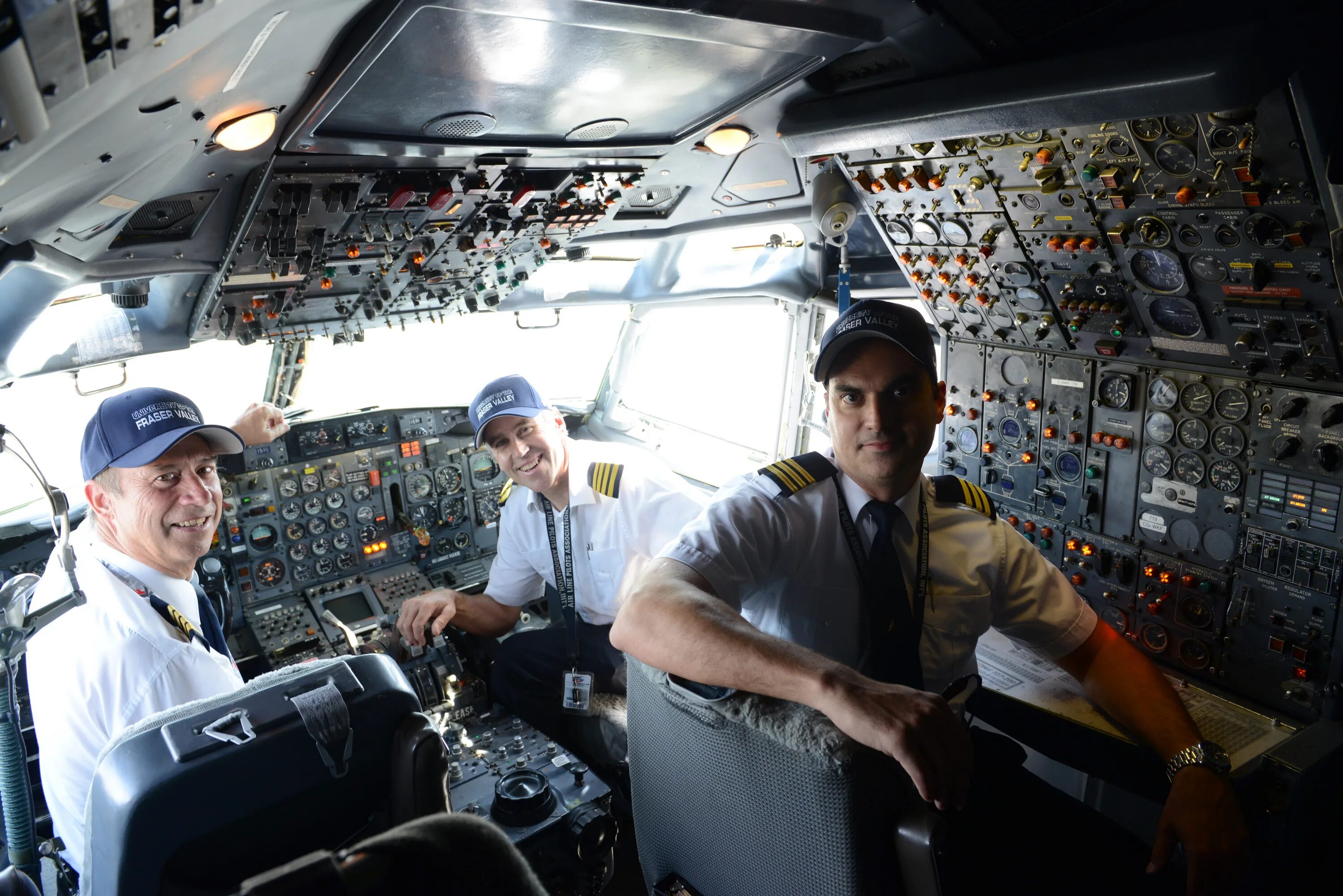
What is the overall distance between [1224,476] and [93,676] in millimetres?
2876

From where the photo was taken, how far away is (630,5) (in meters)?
1.48

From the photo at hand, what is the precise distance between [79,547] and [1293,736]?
3009 millimetres

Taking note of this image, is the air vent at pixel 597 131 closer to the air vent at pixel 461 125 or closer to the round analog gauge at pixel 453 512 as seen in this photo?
the air vent at pixel 461 125

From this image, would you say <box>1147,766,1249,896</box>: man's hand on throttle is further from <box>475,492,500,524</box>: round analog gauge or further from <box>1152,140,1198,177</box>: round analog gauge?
Result: <box>475,492,500,524</box>: round analog gauge

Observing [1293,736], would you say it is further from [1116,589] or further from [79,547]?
[79,547]

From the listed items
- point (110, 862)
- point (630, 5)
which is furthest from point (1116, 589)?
point (110, 862)

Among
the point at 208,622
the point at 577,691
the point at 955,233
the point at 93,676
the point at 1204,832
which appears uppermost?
A: the point at 955,233

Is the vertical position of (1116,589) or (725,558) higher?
(725,558)

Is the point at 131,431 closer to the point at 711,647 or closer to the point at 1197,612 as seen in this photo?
the point at 711,647

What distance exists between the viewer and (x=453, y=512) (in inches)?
184

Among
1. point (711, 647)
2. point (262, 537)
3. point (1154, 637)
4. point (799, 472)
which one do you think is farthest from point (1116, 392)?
point (262, 537)

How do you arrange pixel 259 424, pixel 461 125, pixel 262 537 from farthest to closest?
1. pixel 262 537
2. pixel 259 424
3. pixel 461 125

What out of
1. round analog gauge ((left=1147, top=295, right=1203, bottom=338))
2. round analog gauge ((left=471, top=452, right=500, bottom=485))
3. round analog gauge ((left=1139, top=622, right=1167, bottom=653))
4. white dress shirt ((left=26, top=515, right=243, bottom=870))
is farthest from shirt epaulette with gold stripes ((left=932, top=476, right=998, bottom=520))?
round analog gauge ((left=471, top=452, right=500, bottom=485))

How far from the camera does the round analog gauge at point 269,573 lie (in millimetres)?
4062
